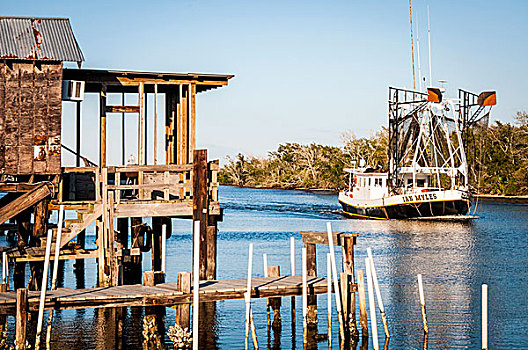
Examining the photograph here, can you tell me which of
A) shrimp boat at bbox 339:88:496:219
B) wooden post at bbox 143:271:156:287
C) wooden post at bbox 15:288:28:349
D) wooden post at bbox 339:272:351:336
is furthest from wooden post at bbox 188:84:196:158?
shrimp boat at bbox 339:88:496:219

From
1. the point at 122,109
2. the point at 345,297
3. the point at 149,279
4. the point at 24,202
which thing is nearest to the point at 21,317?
the point at 149,279

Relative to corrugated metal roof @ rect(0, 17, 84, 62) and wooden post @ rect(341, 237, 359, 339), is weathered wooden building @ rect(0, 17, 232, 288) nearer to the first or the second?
corrugated metal roof @ rect(0, 17, 84, 62)

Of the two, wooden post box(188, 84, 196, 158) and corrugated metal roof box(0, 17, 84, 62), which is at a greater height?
corrugated metal roof box(0, 17, 84, 62)

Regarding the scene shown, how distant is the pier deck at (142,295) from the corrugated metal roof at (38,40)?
6898 millimetres

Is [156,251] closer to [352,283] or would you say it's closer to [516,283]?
[352,283]

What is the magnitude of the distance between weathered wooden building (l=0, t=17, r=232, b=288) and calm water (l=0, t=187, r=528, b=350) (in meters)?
1.85

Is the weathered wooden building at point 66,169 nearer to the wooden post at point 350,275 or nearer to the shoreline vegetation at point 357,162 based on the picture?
the wooden post at point 350,275

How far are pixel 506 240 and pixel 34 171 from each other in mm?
29949

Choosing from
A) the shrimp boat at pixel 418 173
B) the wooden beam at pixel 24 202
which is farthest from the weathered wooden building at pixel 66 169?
the shrimp boat at pixel 418 173

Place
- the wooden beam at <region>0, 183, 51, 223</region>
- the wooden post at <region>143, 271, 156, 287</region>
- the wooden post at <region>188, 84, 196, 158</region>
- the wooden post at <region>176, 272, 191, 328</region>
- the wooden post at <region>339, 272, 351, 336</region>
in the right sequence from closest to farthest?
the wooden post at <region>176, 272, 191, 328</region> → the wooden post at <region>143, 271, 156, 287</region> → the wooden post at <region>339, 272, 351, 336</region> → the wooden beam at <region>0, 183, 51, 223</region> → the wooden post at <region>188, 84, 196, 158</region>

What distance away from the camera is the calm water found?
56.2ft

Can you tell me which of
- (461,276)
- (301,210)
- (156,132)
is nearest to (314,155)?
(301,210)

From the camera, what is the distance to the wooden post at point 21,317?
12.7 meters

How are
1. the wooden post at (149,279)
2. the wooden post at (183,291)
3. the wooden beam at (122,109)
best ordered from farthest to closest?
the wooden beam at (122,109) < the wooden post at (149,279) < the wooden post at (183,291)
